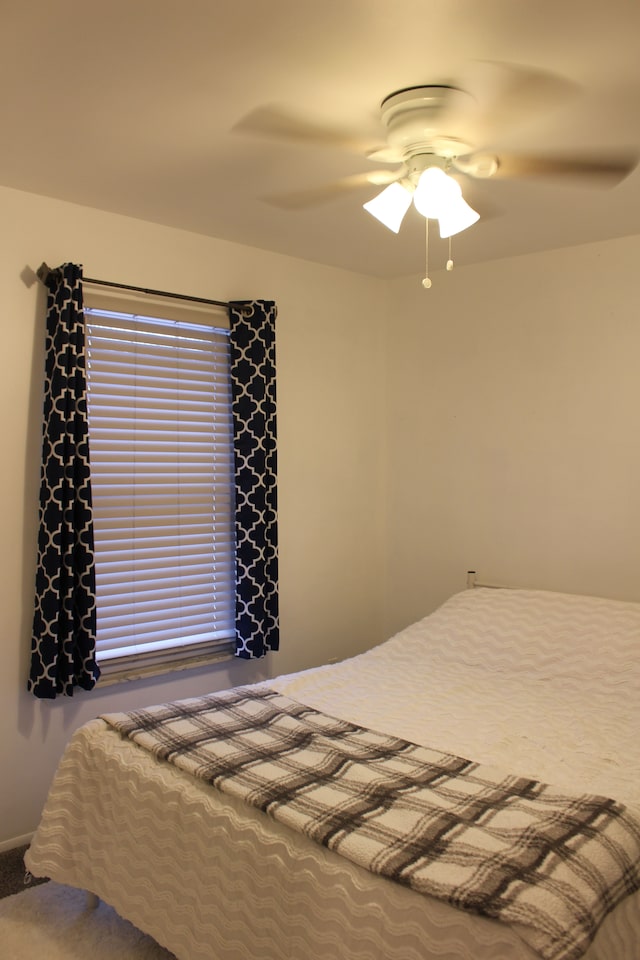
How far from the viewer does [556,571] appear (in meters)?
3.54

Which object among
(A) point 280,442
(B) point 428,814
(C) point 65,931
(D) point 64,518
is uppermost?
(A) point 280,442

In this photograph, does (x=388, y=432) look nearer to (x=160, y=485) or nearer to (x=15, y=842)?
(x=160, y=485)

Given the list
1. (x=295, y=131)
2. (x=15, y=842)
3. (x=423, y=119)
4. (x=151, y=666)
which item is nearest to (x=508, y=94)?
(x=423, y=119)

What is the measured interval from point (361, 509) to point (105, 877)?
2330 mm

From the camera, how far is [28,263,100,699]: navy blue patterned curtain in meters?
2.78

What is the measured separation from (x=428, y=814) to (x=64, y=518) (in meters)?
1.68

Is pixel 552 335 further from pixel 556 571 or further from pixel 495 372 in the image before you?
pixel 556 571

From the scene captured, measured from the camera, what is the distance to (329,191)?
109 inches

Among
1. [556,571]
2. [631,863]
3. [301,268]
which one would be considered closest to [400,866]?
[631,863]

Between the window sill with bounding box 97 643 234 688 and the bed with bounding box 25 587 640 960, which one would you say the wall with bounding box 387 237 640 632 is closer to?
the bed with bounding box 25 587 640 960

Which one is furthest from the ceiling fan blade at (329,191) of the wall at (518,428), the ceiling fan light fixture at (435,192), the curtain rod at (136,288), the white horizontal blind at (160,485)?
the wall at (518,428)

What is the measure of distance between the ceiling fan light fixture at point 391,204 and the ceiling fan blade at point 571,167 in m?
0.37

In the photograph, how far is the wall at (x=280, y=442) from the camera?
2834mm

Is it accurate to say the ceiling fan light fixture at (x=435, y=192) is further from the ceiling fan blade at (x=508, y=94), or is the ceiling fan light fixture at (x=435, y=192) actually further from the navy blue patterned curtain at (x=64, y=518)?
the navy blue patterned curtain at (x=64, y=518)
